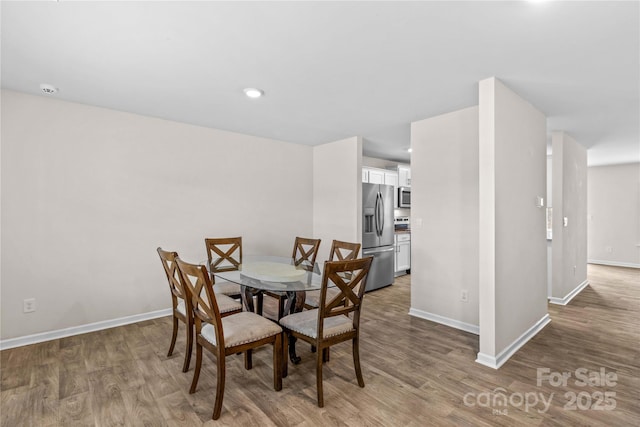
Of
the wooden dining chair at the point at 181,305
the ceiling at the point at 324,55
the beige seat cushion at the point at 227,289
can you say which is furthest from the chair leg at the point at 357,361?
the ceiling at the point at 324,55

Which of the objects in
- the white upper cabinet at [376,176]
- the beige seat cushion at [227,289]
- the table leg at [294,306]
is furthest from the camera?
the white upper cabinet at [376,176]

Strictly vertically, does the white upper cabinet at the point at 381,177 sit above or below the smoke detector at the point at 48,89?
below

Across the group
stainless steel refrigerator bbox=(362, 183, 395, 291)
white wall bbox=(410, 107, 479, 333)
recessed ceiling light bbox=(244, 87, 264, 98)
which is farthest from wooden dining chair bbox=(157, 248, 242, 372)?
stainless steel refrigerator bbox=(362, 183, 395, 291)

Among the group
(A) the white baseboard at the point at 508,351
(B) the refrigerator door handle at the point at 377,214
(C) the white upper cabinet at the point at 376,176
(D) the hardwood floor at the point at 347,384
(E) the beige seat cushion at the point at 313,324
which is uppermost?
(C) the white upper cabinet at the point at 376,176

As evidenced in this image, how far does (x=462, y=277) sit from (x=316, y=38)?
2846mm

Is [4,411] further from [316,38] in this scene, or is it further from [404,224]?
[404,224]

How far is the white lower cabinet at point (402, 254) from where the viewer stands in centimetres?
592

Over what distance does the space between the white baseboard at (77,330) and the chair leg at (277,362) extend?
7.33 feet

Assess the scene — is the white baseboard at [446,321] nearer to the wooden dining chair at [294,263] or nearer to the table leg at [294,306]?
the wooden dining chair at [294,263]

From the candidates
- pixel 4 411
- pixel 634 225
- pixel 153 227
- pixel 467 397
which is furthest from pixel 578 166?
pixel 4 411

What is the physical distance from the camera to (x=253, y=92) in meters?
2.94

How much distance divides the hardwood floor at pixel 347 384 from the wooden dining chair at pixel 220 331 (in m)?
0.21

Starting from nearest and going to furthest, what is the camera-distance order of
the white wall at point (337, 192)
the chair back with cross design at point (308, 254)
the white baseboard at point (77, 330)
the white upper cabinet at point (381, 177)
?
1. the white baseboard at point (77, 330)
2. the chair back with cross design at point (308, 254)
3. the white wall at point (337, 192)
4. the white upper cabinet at point (381, 177)

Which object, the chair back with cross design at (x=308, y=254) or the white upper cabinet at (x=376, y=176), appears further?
the white upper cabinet at (x=376, y=176)
